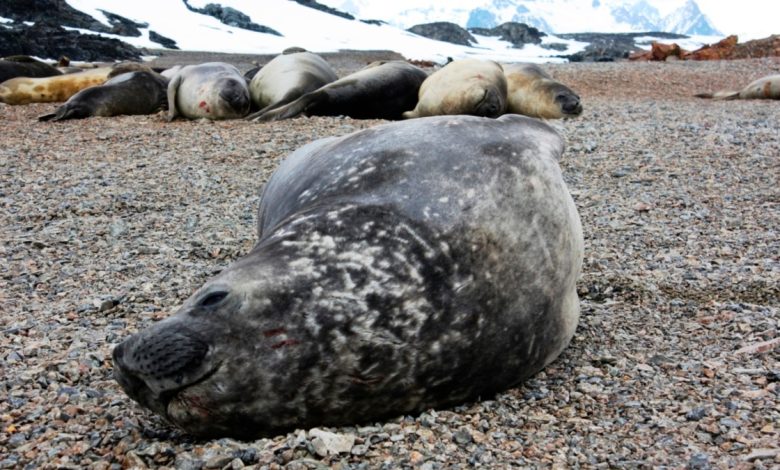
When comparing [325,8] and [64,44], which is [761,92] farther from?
[325,8]

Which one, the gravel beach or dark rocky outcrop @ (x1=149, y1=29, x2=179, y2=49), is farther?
dark rocky outcrop @ (x1=149, y1=29, x2=179, y2=49)

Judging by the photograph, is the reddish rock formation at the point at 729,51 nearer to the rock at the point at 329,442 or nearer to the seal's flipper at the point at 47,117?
the seal's flipper at the point at 47,117

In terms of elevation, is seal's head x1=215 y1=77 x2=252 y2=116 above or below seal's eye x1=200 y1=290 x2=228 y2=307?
below

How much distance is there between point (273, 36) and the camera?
4431 centimetres

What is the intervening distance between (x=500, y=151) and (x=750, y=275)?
162 cm

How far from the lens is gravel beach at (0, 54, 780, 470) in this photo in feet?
6.84

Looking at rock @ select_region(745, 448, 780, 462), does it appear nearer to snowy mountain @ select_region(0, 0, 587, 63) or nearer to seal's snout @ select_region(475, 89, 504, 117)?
seal's snout @ select_region(475, 89, 504, 117)

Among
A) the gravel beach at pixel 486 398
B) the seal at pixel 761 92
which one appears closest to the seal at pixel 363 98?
the gravel beach at pixel 486 398

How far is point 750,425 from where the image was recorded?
2168 millimetres

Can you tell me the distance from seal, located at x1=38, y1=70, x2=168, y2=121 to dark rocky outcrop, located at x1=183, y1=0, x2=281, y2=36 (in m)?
39.1

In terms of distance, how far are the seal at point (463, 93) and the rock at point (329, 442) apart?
5.83 meters

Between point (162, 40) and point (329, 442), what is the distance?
122 ft

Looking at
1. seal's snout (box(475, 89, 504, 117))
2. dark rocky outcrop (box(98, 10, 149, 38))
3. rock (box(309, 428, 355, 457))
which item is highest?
seal's snout (box(475, 89, 504, 117))

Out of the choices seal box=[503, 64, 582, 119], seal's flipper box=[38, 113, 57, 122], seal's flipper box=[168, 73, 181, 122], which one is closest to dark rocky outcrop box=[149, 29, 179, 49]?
seal's flipper box=[38, 113, 57, 122]
